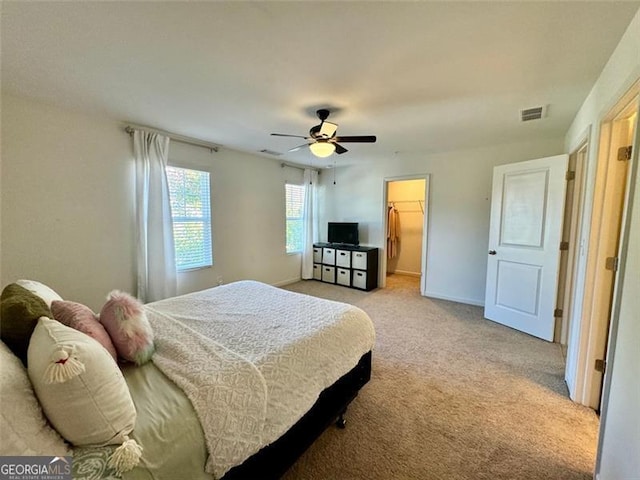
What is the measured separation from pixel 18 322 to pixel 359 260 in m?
4.37

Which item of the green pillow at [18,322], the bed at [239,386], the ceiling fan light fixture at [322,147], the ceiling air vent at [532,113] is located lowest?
the bed at [239,386]

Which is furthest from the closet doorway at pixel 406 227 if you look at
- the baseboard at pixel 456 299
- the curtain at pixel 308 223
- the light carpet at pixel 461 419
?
the light carpet at pixel 461 419

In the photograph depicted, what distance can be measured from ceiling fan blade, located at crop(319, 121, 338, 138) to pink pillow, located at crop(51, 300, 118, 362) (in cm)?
224

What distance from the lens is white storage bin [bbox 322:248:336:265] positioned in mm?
5344

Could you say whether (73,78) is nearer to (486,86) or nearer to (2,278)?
(2,278)

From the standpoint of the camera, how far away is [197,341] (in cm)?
153

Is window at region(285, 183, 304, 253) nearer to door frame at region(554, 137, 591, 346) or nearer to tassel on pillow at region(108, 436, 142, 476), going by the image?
door frame at region(554, 137, 591, 346)

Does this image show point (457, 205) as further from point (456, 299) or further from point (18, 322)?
point (18, 322)

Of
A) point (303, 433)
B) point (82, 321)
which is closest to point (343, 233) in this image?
point (303, 433)

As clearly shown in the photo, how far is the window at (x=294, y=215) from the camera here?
532 centimetres

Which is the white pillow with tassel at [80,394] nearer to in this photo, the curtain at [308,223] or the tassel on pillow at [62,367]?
the tassel on pillow at [62,367]

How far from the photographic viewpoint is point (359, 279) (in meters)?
5.00

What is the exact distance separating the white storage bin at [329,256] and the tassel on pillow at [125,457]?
4.56 m

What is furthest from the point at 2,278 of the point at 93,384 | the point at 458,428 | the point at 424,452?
the point at 458,428
